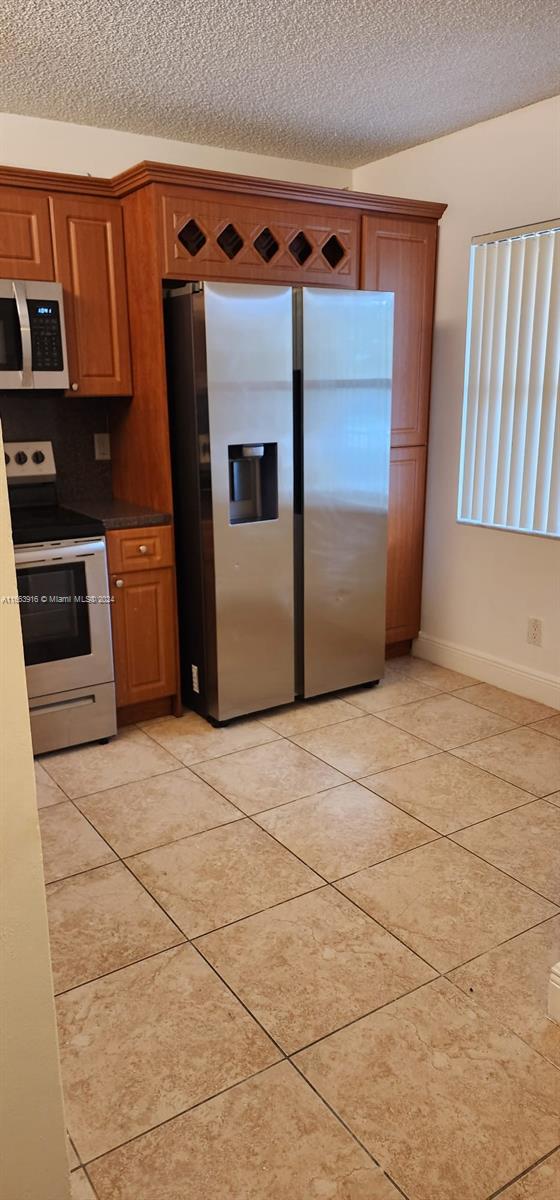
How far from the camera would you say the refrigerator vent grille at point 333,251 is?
3479mm

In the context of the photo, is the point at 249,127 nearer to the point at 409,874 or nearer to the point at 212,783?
the point at 212,783

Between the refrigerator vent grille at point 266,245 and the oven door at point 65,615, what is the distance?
4.43 ft

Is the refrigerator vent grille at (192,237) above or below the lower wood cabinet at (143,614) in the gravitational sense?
above

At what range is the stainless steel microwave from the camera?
116 inches

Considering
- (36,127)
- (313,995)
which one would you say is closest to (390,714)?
(313,995)

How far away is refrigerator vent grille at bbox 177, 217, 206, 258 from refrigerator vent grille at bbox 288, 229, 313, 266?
43 cm

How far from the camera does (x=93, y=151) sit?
347 centimetres

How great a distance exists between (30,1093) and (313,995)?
110 centimetres

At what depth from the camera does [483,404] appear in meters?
3.68

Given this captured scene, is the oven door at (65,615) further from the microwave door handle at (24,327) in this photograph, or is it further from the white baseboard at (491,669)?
the white baseboard at (491,669)

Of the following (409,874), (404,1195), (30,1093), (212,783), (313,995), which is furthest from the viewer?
(212,783)

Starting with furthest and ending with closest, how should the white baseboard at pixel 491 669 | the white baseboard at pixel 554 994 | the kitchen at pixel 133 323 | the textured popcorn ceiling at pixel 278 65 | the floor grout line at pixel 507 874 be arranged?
the white baseboard at pixel 491 669 → the kitchen at pixel 133 323 → the textured popcorn ceiling at pixel 278 65 → the floor grout line at pixel 507 874 → the white baseboard at pixel 554 994

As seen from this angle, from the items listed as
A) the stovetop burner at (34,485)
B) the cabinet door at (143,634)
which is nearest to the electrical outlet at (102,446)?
the stovetop burner at (34,485)

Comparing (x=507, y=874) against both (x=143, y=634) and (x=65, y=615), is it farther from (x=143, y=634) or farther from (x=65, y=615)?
(x=65, y=615)
